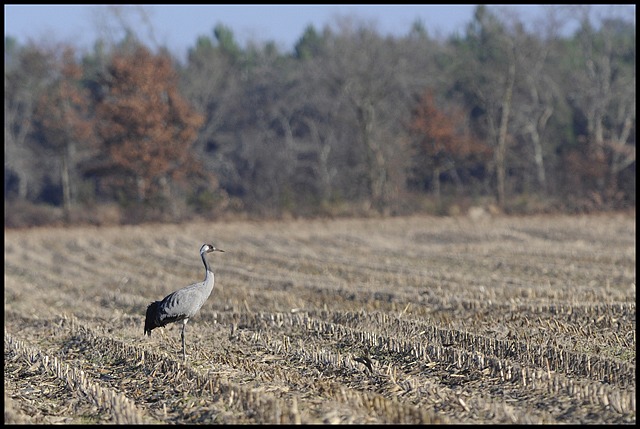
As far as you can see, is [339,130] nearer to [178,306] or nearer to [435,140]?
[435,140]

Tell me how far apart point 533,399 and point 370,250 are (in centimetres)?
1746

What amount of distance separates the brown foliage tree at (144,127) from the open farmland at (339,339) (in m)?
15.6

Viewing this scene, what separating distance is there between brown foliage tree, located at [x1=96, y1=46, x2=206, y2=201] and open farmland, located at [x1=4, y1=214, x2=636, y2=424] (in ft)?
51.3

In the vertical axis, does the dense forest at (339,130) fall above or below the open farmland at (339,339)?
above

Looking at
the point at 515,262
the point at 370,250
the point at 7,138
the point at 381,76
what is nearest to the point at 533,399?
the point at 515,262

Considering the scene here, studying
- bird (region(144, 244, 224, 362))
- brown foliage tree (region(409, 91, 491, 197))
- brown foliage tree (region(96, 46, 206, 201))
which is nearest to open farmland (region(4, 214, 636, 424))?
bird (region(144, 244, 224, 362))

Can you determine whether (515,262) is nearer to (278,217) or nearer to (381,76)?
(278,217)

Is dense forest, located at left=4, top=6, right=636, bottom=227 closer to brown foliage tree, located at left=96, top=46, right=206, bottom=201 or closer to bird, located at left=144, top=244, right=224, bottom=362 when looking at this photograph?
brown foliage tree, located at left=96, top=46, right=206, bottom=201

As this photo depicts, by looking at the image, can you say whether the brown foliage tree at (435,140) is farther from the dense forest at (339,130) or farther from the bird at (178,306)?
the bird at (178,306)

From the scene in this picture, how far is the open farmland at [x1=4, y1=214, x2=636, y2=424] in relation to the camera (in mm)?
8727

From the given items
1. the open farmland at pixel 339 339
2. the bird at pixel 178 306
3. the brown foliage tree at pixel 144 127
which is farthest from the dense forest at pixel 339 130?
the bird at pixel 178 306

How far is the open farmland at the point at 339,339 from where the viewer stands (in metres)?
8.73

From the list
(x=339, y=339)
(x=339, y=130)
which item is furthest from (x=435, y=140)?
(x=339, y=339)

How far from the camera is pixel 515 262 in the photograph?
21656 mm
